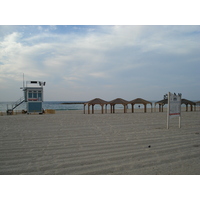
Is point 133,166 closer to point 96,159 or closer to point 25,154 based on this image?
point 96,159

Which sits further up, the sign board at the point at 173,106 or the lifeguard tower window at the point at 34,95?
the lifeguard tower window at the point at 34,95

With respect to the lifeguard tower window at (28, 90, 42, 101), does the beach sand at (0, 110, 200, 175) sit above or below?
below

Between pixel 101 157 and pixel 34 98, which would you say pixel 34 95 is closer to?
pixel 34 98

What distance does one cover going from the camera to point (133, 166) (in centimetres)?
350

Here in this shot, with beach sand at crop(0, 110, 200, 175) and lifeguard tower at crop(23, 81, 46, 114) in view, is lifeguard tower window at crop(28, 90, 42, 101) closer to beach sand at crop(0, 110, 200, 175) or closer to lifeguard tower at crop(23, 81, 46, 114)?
lifeguard tower at crop(23, 81, 46, 114)

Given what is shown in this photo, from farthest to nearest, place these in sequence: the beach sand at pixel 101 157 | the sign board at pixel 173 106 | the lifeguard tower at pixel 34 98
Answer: the lifeguard tower at pixel 34 98
the sign board at pixel 173 106
the beach sand at pixel 101 157

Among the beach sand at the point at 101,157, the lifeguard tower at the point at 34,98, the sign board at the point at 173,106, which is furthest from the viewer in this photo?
the lifeguard tower at the point at 34,98

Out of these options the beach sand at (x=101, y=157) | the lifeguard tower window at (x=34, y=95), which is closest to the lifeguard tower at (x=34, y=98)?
the lifeguard tower window at (x=34, y=95)

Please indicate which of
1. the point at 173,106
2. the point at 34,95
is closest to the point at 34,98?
the point at 34,95

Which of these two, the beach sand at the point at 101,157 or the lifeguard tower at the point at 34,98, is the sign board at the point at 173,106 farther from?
the lifeguard tower at the point at 34,98

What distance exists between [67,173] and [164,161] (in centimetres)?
199

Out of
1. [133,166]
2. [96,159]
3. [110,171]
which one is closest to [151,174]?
[133,166]

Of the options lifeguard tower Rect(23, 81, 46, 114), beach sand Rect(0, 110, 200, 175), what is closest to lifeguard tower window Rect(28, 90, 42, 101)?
lifeguard tower Rect(23, 81, 46, 114)

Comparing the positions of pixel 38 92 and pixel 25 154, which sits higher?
pixel 38 92
